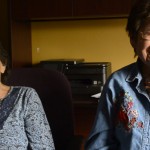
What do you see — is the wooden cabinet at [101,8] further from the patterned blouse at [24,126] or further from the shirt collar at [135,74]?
the shirt collar at [135,74]

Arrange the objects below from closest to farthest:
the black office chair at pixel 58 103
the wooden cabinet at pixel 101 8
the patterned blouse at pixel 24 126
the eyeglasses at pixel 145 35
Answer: the eyeglasses at pixel 145 35 → the patterned blouse at pixel 24 126 → the black office chair at pixel 58 103 → the wooden cabinet at pixel 101 8

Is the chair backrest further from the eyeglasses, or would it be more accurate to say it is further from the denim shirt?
the eyeglasses

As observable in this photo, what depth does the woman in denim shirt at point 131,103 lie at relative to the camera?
1.08 metres

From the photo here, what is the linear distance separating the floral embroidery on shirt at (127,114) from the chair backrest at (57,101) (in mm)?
579

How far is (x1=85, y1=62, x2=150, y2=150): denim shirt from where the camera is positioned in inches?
42.8

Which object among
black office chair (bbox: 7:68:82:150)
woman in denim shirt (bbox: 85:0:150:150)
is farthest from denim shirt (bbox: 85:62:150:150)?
black office chair (bbox: 7:68:82:150)

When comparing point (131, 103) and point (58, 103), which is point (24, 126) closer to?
point (58, 103)

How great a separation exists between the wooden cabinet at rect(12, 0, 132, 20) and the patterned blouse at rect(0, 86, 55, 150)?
1415 mm

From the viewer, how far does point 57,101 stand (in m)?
1.69

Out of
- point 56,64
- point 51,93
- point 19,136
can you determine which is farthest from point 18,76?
point 56,64

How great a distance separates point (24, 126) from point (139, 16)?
2.43 ft

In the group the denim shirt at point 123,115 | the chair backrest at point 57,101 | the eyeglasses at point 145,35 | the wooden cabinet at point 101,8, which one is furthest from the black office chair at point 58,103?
the wooden cabinet at point 101,8

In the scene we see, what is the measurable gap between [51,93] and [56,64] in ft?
3.54

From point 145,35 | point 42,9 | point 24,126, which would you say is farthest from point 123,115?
point 42,9
